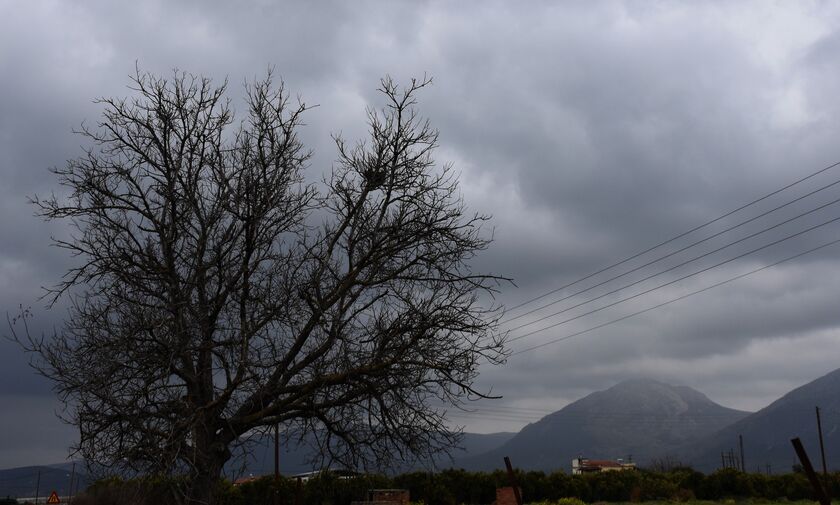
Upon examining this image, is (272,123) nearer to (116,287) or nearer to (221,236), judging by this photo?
(221,236)

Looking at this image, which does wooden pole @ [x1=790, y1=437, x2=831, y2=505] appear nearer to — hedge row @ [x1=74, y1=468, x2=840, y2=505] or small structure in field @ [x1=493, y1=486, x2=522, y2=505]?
hedge row @ [x1=74, y1=468, x2=840, y2=505]

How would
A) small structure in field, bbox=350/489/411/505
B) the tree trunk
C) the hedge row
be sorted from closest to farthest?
the tree trunk < small structure in field, bbox=350/489/411/505 < the hedge row

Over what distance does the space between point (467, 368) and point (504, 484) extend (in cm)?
2066

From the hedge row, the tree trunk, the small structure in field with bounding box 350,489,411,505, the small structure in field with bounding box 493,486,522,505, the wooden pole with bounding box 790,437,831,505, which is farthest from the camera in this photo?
the small structure in field with bounding box 493,486,522,505

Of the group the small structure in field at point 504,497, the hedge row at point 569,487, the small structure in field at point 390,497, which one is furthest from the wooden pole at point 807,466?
the small structure in field at point 504,497

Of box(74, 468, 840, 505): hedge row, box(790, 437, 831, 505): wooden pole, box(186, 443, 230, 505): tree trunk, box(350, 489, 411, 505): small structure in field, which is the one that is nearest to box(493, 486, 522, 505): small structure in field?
box(74, 468, 840, 505): hedge row

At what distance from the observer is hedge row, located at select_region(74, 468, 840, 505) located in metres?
26.1

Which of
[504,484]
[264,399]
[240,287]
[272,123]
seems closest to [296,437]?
[264,399]

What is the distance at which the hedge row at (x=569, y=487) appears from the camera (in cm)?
2611

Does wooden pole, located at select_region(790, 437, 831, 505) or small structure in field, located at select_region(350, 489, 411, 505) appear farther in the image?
small structure in field, located at select_region(350, 489, 411, 505)

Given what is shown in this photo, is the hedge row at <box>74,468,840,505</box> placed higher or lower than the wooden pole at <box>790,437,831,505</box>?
lower

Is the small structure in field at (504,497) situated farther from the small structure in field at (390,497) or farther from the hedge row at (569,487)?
the small structure in field at (390,497)

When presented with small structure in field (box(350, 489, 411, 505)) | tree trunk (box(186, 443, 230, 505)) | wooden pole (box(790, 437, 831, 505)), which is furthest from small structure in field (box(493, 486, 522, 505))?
wooden pole (box(790, 437, 831, 505))

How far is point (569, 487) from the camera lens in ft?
103
